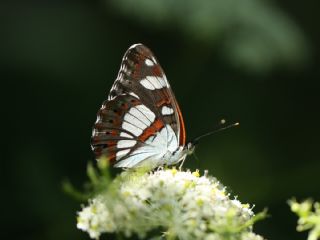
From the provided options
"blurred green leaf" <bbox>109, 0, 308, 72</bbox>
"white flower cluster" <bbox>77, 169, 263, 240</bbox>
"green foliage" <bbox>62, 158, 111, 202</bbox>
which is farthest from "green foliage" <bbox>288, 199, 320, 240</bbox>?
"blurred green leaf" <bbox>109, 0, 308, 72</bbox>

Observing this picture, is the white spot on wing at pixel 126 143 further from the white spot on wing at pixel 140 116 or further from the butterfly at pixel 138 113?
the white spot on wing at pixel 140 116

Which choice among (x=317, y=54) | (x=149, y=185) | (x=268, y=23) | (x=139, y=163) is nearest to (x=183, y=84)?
(x=268, y=23)

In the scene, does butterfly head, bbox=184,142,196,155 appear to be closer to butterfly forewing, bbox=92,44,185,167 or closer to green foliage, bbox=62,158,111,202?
butterfly forewing, bbox=92,44,185,167

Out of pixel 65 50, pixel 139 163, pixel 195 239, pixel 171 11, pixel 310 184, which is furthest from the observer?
pixel 65 50

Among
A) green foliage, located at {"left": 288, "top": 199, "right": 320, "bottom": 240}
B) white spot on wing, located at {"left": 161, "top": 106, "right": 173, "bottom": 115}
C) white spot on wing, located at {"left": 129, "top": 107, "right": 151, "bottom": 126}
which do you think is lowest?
green foliage, located at {"left": 288, "top": 199, "right": 320, "bottom": 240}

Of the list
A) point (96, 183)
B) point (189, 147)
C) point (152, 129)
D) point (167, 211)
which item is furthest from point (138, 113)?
point (96, 183)

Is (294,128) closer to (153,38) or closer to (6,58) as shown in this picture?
(153,38)
